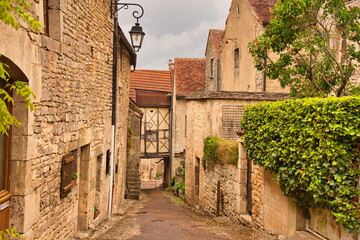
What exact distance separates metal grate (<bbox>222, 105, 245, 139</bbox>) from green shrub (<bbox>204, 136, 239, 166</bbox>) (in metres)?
0.42

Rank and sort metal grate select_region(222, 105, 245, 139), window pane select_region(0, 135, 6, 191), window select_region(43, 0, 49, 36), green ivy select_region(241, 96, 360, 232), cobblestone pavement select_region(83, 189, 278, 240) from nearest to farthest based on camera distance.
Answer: window pane select_region(0, 135, 6, 191)
green ivy select_region(241, 96, 360, 232)
window select_region(43, 0, 49, 36)
cobblestone pavement select_region(83, 189, 278, 240)
metal grate select_region(222, 105, 245, 139)

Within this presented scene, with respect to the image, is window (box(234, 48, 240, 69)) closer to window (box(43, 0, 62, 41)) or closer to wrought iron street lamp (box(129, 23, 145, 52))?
wrought iron street lamp (box(129, 23, 145, 52))

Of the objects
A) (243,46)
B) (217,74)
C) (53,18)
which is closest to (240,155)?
(53,18)

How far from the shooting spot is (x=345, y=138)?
4.51 metres

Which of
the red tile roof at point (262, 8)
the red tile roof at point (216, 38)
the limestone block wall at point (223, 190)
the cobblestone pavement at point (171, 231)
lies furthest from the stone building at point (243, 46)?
the cobblestone pavement at point (171, 231)

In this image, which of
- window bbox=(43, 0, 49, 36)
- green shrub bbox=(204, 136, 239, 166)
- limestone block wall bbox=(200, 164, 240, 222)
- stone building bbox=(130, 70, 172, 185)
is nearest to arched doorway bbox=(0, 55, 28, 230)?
window bbox=(43, 0, 49, 36)

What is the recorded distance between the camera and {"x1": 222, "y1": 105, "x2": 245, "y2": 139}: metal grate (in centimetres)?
1164

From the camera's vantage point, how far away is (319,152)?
15.9 ft

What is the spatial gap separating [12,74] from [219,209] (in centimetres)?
785

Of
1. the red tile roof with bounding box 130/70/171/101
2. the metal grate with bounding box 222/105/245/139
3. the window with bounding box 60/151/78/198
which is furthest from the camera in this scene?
the red tile roof with bounding box 130/70/171/101

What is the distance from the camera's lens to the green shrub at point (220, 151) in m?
9.52

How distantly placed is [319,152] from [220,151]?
5.93 meters

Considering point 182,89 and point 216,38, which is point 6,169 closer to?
point 216,38

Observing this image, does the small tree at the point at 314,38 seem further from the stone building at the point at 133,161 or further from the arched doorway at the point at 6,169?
the stone building at the point at 133,161
